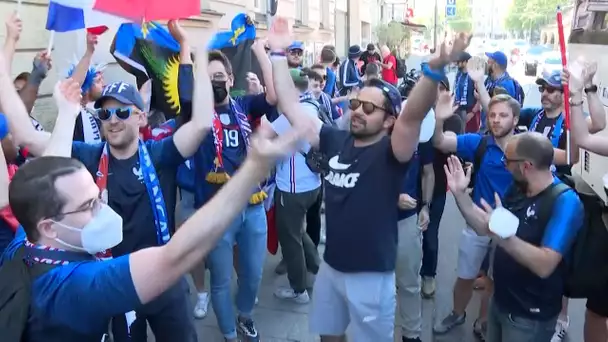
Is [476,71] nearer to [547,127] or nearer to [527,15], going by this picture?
[547,127]

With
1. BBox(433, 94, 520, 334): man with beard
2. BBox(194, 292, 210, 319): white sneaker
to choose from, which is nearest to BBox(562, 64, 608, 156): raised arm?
BBox(433, 94, 520, 334): man with beard

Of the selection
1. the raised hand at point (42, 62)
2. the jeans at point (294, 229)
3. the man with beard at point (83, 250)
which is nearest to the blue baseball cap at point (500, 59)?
the jeans at point (294, 229)

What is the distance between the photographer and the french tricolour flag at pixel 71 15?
11.5 feet

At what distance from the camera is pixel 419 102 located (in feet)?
8.18

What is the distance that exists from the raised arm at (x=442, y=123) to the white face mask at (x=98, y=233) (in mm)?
2496

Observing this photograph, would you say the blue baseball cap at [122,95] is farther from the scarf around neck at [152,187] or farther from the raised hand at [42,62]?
the raised hand at [42,62]

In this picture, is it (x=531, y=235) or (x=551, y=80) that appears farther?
(x=551, y=80)

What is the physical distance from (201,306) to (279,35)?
2.44 m

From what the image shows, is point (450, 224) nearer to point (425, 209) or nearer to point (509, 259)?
point (425, 209)

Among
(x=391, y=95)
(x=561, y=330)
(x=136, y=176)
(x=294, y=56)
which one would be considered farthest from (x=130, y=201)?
(x=294, y=56)

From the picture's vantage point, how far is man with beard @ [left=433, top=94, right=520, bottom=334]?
3.78 m

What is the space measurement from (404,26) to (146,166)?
2769 centimetres

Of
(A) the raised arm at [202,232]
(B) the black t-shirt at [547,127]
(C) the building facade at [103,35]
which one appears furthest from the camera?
(C) the building facade at [103,35]

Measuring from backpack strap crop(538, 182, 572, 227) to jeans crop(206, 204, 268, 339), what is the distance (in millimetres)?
1861
